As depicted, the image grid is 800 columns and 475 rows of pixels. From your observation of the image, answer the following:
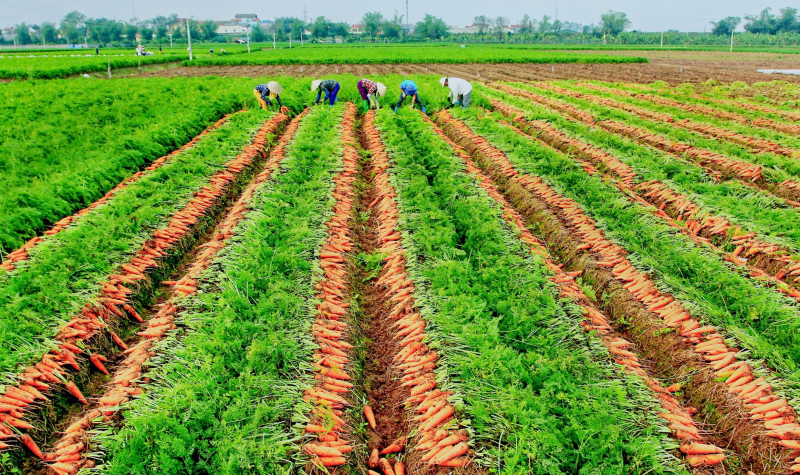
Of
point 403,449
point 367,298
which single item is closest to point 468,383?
point 403,449

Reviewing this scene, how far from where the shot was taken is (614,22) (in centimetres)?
11462

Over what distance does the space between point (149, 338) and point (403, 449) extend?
9.54ft

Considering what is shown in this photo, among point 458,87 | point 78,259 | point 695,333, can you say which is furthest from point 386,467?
point 458,87

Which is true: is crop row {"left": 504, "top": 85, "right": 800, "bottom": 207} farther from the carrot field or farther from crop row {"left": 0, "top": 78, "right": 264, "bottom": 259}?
crop row {"left": 0, "top": 78, "right": 264, "bottom": 259}

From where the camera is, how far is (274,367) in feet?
13.6

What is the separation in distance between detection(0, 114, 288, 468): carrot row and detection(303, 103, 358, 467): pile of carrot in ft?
5.64

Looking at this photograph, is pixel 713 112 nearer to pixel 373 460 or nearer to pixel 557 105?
pixel 557 105

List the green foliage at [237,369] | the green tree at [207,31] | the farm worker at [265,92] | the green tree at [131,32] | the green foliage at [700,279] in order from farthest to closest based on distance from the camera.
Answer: the green tree at [131,32] → the green tree at [207,31] → the farm worker at [265,92] → the green foliage at [700,279] → the green foliage at [237,369]

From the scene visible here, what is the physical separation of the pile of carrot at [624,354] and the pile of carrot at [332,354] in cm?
253

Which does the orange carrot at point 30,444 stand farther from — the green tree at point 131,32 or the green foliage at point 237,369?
the green tree at point 131,32

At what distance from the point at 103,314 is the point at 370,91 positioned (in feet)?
43.7

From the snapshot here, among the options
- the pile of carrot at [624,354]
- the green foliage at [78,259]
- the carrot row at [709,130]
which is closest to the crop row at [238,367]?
the green foliage at [78,259]

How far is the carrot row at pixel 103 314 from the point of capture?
4.19 meters

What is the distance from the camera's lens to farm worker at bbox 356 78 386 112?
55.5 feet
